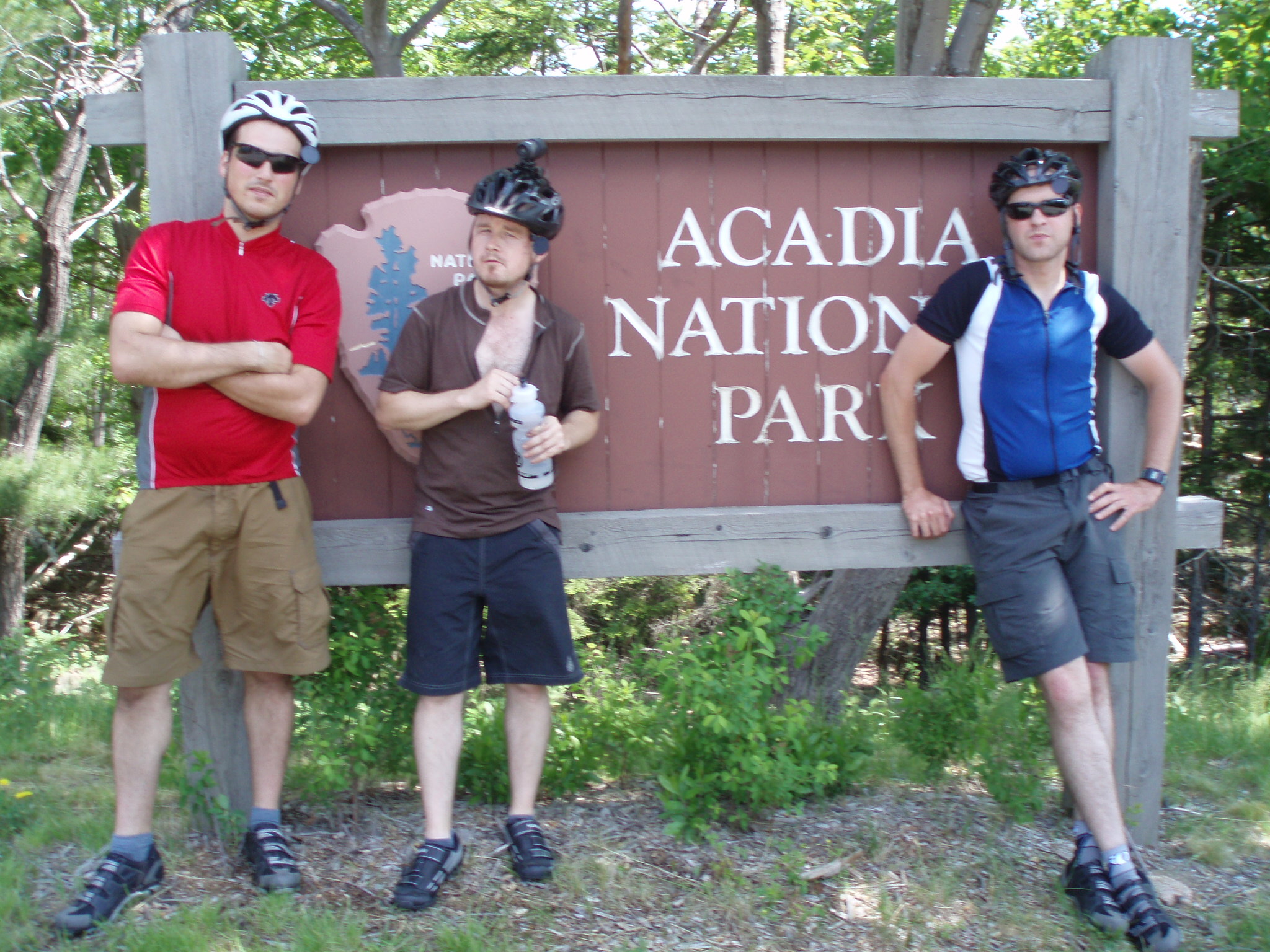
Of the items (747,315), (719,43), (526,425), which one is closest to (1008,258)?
(747,315)

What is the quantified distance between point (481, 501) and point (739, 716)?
1.02 meters

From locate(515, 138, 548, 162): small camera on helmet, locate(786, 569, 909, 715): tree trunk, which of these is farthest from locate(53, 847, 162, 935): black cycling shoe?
locate(786, 569, 909, 715): tree trunk

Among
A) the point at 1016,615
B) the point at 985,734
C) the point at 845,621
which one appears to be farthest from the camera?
the point at 845,621

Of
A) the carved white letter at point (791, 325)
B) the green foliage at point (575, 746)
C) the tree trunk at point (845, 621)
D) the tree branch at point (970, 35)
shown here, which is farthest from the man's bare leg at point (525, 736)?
the tree branch at point (970, 35)

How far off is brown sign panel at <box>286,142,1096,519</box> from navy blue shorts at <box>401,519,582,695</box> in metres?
0.38

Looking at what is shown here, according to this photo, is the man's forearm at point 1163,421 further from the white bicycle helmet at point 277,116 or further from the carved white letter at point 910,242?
the white bicycle helmet at point 277,116

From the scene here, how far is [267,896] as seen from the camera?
2939mm

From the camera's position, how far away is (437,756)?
3.03 meters

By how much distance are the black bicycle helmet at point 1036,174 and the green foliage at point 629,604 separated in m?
6.52

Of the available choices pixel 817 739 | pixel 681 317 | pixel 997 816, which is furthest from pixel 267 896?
Result: pixel 997 816

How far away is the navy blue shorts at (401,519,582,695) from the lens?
300cm

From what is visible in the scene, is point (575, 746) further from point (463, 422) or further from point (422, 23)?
point (422, 23)

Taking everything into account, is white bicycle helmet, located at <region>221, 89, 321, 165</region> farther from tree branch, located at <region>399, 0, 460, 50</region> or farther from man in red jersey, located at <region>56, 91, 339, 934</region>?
tree branch, located at <region>399, 0, 460, 50</region>

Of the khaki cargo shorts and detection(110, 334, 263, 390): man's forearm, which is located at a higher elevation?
detection(110, 334, 263, 390): man's forearm
